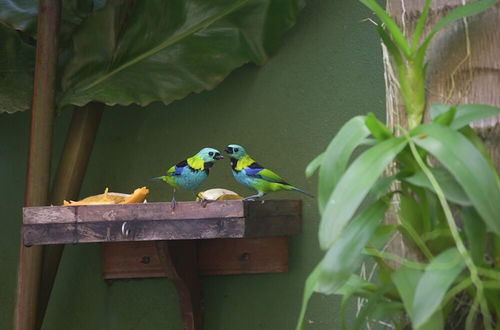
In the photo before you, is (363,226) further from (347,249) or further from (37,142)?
(37,142)

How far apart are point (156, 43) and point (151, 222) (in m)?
0.58

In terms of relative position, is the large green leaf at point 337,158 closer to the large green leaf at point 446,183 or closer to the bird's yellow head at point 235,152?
the large green leaf at point 446,183

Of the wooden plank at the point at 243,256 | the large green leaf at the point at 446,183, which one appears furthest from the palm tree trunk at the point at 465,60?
the wooden plank at the point at 243,256

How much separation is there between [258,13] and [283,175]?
423 millimetres

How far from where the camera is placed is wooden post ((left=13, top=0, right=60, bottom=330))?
2.07 m

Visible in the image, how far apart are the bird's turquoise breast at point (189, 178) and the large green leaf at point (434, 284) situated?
33.0 inches

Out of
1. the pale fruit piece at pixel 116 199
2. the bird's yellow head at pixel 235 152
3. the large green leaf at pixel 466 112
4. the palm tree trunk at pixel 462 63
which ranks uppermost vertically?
the palm tree trunk at pixel 462 63

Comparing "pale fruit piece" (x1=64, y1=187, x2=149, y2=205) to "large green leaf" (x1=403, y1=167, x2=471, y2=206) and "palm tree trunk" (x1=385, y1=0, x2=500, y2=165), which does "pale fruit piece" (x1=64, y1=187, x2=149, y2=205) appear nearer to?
"palm tree trunk" (x1=385, y1=0, x2=500, y2=165)

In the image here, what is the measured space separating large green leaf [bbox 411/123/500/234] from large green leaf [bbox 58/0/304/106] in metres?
1.01

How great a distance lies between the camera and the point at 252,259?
6.77ft

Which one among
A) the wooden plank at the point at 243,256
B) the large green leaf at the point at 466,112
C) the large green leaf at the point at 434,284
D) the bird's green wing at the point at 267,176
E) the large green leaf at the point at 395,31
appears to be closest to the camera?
the large green leaf at the point at 434,284

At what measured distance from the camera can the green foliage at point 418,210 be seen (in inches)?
43.5

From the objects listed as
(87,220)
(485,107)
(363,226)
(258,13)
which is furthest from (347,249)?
(258,13)

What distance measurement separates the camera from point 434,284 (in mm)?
1100
